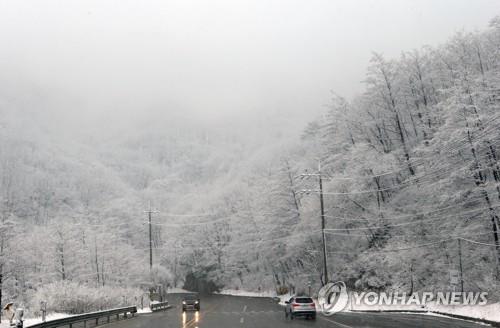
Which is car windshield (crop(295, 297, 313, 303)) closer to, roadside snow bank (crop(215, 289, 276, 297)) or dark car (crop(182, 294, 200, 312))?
dark car (crop(182, 294, 200, 312))

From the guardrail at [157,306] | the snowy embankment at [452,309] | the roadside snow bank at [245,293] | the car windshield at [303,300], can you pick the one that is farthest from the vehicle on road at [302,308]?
the roadside snow bank at [245,293]

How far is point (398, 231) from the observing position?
43.4m

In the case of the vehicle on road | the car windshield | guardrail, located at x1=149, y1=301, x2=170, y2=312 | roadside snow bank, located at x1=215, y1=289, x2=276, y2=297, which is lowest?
roadside snow bank, located at x1=215, y1=289, x2=276, y2=297

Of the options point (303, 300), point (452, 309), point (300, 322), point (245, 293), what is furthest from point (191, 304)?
point (245, 293)

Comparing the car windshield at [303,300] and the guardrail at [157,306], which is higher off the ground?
the car windshield at [303,300]

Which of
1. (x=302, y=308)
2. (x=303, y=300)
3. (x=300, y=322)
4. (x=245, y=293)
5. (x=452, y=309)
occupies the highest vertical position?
(x=303, y=300)

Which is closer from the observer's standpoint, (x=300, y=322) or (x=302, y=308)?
(x=300, y=322)

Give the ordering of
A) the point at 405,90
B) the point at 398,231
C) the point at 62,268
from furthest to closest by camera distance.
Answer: the point at 62,268 → the point at 405,90 → the point at 398,231

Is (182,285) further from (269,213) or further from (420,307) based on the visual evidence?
(420,307)

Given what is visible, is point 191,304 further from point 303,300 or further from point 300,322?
point 300,322

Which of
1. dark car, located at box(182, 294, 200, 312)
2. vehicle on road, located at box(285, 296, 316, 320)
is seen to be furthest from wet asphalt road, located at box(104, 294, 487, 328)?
dark car, located at box(182, 294, 200, 312)

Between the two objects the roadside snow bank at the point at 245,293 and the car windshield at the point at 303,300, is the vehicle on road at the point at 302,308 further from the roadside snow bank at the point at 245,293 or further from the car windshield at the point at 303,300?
the roadside snow bank at the point at 245,293

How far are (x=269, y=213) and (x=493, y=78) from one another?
34.0 m

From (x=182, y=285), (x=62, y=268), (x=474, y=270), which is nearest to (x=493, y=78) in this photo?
(x=474, y=270)
